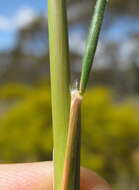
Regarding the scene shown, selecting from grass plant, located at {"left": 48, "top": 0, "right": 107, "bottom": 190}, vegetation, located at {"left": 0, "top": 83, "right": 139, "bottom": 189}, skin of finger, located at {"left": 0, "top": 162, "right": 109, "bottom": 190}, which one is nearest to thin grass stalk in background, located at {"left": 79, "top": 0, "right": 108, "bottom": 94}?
grass plant, located at {"left": 48, "top": 0, "right": 107, "bottom": 190}

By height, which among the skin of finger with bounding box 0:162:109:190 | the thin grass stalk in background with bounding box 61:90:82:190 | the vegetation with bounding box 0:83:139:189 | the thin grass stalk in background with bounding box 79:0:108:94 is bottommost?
the vegetation with bounding box 0:83:139:189

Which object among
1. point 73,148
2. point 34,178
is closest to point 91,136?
point 34,178

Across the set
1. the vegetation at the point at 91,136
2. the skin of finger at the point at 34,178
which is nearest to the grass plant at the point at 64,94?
the skin of finger at the point at 34,178

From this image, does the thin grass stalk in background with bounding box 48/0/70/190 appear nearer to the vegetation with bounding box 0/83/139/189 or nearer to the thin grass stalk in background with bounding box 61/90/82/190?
the thin grass stalk in background with bounding box 61/90/82/190

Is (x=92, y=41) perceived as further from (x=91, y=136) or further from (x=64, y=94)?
(x=91, y=136)

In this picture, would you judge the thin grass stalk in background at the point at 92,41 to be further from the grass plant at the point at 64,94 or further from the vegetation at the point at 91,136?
the vegetation at the point at 91,136

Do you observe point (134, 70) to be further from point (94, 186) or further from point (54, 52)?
point (54, 52)
